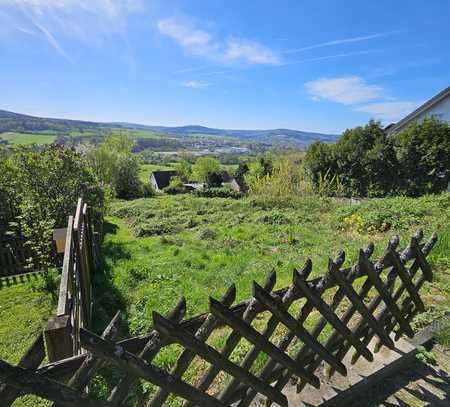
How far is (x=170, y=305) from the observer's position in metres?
4.00

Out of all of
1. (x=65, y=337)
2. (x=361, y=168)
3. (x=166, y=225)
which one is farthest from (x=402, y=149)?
(x=65, y=337)

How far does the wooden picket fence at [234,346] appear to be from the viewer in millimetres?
1167

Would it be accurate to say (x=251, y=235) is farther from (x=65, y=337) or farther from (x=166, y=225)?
(x=65, y=337)

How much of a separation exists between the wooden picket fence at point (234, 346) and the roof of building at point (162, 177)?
42528mm

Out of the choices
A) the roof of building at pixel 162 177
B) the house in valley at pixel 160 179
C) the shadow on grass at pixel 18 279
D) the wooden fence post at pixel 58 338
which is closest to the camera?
the wooden fence post at pixel 58 338

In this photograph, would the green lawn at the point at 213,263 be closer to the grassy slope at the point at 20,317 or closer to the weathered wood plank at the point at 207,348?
the grassy slope at the point at 20,317

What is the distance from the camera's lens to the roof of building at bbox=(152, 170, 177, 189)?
43.9m

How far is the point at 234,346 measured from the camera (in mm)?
1633

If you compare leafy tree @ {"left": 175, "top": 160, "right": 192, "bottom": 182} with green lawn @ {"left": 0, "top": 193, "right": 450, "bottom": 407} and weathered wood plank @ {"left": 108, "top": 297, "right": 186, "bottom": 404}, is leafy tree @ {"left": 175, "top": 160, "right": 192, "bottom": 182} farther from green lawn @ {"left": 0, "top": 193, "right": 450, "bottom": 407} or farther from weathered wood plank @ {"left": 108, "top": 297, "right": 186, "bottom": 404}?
weathered wood plank @ {"left": 108, "top": 297, "right": 186, "bottom": 404}

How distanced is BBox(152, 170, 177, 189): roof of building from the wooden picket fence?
42.5 m

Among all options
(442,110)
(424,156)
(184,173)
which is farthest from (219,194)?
(184,173)

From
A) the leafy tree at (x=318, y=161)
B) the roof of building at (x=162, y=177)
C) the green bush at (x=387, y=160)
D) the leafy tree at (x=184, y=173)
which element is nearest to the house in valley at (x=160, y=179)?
the roof of building at (x=162, y=177)

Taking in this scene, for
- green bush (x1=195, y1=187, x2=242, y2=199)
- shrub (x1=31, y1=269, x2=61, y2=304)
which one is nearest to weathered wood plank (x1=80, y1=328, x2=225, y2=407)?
shrub (x1=31, y1=269, x2=61, y2=304)

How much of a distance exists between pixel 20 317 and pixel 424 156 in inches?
663
